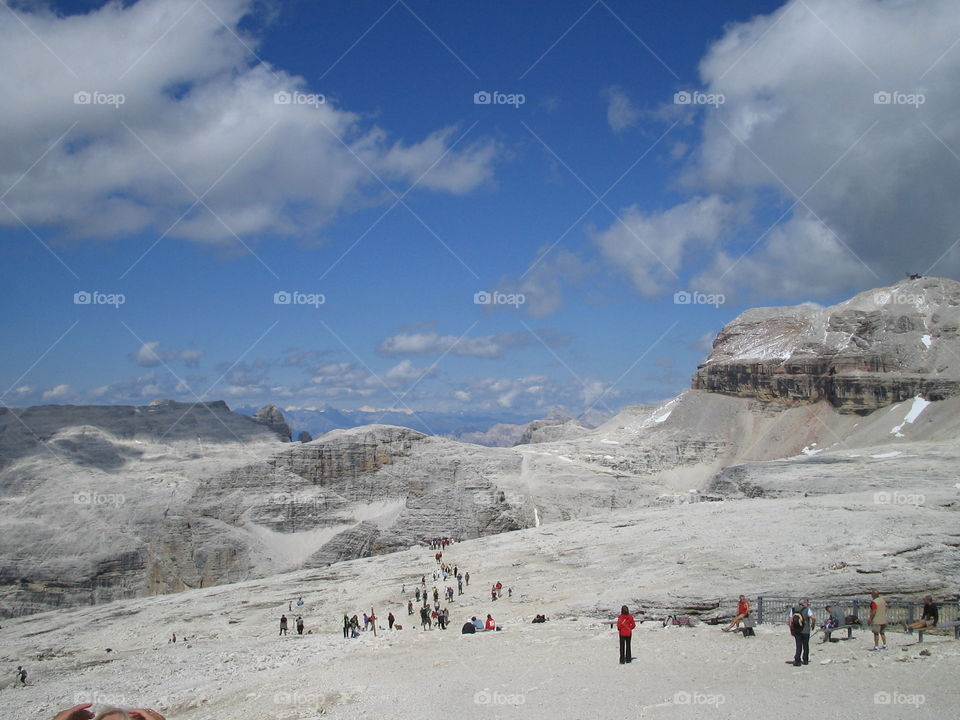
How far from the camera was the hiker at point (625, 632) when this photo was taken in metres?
18.1

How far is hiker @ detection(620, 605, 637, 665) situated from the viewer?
711 inches

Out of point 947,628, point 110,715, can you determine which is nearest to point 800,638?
point 947,628

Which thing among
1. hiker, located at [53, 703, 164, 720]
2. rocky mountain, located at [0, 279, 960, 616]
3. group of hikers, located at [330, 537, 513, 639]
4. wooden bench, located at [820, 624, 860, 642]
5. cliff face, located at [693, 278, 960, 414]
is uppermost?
cliff face, located at [693, 278, 960, 414]

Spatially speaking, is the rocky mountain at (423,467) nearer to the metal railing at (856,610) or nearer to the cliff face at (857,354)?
the cliff face at (857,354)

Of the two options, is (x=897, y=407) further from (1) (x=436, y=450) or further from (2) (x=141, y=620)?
(2) (x=141, y=620)

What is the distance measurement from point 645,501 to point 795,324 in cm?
5222

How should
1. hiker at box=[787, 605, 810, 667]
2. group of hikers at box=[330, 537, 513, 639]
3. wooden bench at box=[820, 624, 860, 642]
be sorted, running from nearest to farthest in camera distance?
hiker at box=[787, 605, 810, 667], wooden bench at box=[820, 624, 860, 642], group of hikers at box=[330, 537, 513, 639]

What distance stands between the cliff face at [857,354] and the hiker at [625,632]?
78.6 meters

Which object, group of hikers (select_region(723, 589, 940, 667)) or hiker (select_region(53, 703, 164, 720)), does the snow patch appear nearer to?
group of hikers (select_region(723, 589, 940, 667))

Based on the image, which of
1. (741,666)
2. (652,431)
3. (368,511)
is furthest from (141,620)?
(652,431)

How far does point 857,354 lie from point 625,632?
88.8 meters

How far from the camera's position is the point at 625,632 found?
1808 cm

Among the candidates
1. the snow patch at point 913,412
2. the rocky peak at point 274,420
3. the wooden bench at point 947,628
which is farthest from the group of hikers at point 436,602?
the rocky peak at point 274,420

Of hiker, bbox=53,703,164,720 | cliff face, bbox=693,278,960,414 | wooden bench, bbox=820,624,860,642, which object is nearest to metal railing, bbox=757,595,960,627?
wooden bench, bbox=820,624,860,642
